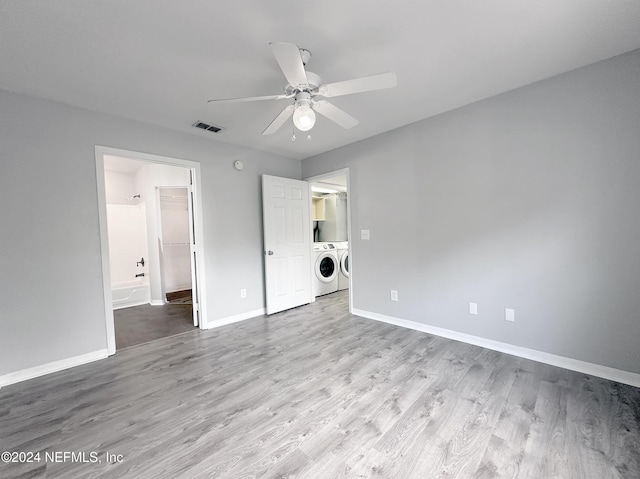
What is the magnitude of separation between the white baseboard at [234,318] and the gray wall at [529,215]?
1.87 metres

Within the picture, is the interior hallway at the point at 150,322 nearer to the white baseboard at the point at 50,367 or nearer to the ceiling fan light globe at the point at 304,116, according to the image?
the white baseboard at the point at 50,367

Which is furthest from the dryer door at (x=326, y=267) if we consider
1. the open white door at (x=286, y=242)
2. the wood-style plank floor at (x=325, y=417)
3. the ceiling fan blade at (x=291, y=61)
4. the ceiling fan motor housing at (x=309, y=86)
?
the ceiling fan blade at (x=291, y=61)

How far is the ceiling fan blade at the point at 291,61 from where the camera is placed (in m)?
1.29

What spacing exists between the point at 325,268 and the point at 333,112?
3.35 metres

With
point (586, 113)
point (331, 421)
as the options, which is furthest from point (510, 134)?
point (331, 421)

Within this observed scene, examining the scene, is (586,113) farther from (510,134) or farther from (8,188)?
(8,188)

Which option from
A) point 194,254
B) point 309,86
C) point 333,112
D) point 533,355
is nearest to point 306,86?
point 309,86

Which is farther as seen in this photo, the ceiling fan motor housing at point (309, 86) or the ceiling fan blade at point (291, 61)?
the ceiling fan motor housing at point (309, 86)

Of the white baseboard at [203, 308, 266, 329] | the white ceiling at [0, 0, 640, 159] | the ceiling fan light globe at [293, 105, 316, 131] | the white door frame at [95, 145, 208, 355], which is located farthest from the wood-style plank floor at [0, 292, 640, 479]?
the white ceiling at [0, 0, 640, 159]

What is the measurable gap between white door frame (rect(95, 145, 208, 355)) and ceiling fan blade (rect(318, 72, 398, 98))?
2.19m

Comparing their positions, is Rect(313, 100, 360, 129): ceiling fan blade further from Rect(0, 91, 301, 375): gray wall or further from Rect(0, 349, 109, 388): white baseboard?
Rect(0, 349, 109, 388): white baseboard

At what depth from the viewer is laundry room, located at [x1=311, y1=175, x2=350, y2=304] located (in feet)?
15.6

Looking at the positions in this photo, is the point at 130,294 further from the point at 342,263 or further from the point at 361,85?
the point at 361,85

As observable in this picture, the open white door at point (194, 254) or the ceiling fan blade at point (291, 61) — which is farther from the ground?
the ceiling fan blade at point (291, 61)
